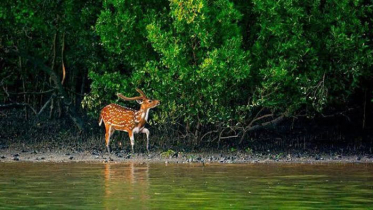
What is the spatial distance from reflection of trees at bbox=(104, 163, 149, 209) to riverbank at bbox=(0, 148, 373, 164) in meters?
1.57

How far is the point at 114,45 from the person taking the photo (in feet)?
84.5

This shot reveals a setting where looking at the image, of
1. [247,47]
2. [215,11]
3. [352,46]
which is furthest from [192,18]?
[352,46]

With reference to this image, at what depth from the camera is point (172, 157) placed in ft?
79.7

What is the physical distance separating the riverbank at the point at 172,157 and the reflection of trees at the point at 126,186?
5.16 ft

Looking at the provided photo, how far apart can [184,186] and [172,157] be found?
679cm

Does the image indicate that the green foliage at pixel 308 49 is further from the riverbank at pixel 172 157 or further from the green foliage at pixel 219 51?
the riverbank at pixel 172 157

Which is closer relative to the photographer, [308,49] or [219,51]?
[219,51]

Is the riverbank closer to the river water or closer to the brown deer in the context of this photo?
the brown deer

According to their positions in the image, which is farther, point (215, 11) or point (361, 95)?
point (361, 95)

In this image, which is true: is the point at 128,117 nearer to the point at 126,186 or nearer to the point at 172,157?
the point at 172,157

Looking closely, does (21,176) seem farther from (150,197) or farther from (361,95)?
(361,95)

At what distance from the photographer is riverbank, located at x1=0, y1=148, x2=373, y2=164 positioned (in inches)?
933

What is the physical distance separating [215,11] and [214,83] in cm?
181

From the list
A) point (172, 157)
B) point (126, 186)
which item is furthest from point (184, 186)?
point (172, 157)
